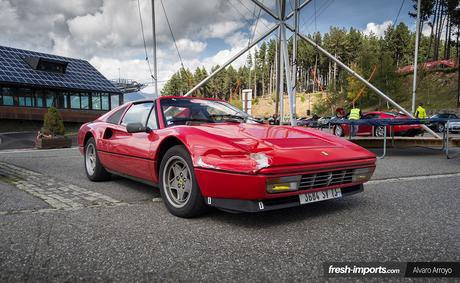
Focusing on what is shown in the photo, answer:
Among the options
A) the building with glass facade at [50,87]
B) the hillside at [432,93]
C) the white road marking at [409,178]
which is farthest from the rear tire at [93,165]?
the hillside at [432,93]

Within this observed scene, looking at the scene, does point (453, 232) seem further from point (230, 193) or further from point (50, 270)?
point (50, 270)

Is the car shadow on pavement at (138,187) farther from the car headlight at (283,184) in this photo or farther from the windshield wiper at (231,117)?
the car headlight at (283,184)

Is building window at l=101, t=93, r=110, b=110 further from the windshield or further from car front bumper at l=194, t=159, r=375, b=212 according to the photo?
car front bumper at l=194, t=159, r=375, b=212

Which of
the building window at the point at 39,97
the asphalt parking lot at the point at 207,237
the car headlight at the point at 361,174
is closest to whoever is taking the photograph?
the asphalt parking lot at the point at 207,237

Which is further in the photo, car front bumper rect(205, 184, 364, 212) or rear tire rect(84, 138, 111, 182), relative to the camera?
rear tire rect(84, 138, 111, 182)

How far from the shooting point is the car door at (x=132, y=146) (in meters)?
3.49

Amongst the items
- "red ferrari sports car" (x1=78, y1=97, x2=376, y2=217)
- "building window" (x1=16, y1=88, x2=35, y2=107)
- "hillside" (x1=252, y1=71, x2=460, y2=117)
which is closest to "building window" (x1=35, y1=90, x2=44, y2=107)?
"building window" (x1=16, y1=88, x2=35, y2=107)

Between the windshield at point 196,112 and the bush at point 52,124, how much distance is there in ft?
37.5

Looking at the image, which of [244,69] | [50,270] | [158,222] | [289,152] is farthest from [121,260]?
[244,69]

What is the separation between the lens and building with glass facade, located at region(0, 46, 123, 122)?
24.9 m

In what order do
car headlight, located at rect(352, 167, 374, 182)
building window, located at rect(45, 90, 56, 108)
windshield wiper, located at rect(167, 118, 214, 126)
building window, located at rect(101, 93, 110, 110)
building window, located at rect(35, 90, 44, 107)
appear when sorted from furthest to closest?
building window, located at rect(101, 93, 110, 110), building window, located at rect(45, 90, 56, 108), building window, located at rect(35, 90, 44, 107), windshield wiper, located at rect(167, 118, 214, 126), car headlight, located at rect(352, 167, 374, 182)

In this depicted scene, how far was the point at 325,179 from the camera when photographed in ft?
9.27

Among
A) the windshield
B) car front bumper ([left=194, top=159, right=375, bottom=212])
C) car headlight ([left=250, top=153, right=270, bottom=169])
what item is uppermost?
the windshield

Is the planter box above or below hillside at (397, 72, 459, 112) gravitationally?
below
